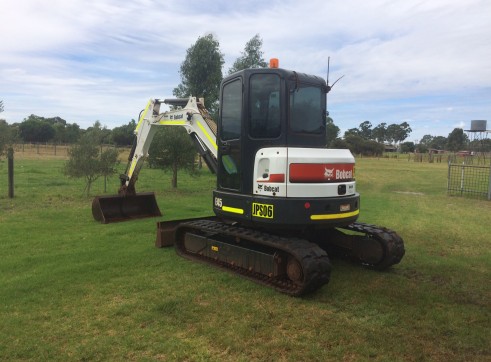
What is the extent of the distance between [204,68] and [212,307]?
715 inches

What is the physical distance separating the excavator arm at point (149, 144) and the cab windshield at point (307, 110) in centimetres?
225

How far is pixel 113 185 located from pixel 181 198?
15.2 ft

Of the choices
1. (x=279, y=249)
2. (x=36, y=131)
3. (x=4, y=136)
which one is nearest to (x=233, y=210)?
(x=279, y=249)

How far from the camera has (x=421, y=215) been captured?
1228 centimetres

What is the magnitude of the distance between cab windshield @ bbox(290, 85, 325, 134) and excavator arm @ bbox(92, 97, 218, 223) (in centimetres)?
225

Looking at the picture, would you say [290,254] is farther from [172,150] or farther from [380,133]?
[380,133]

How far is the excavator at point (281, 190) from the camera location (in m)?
5.49

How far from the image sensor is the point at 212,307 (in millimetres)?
5090

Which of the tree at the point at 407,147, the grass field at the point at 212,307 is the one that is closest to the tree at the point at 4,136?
the grass field at the point at 212,307

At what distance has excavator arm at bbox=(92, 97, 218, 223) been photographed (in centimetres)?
805

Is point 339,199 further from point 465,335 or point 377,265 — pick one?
point 465,335

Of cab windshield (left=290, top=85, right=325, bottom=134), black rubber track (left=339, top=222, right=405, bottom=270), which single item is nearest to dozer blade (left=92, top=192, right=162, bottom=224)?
cab windshield (left=290, top=85, right=325, bottom=134)

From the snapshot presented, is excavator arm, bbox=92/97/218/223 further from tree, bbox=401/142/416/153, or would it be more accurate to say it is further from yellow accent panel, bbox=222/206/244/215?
tree, bbox=401/142/416/153

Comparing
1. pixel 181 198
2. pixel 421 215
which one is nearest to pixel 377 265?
pixel 421 215
